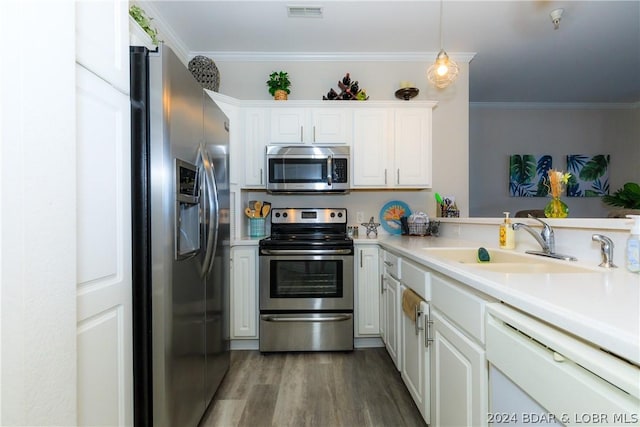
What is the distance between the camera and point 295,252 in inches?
93.1

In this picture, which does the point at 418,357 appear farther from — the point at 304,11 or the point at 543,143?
the point at 543,143

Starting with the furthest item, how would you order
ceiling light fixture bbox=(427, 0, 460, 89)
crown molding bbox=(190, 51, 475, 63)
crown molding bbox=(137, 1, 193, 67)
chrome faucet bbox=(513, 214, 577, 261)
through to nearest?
1. crown molding bbox=(190, 51, 475, 63)
2. crown molding bbox=(137, 1, 193, 67)
3. ceiling light fixture bbox=(427, 0, 460, 89)
4. chrome faucet bbox=(513, 214, 577, 261)

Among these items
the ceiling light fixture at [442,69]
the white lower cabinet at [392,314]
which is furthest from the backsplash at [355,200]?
the ceiling light fixture at [442,69]

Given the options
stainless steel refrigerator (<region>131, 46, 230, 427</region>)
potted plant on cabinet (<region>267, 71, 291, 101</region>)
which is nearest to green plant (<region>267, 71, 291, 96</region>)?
potted plant on cabinet (<region>267, 71, 291, 101</region>)

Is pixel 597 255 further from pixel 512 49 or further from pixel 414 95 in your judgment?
pixel 512 49

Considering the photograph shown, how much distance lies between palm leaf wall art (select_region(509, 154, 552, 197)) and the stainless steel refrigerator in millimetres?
4621

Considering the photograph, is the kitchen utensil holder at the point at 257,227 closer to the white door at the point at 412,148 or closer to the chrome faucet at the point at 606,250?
the white door at the point at 412,148

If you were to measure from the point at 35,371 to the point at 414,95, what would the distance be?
3.14 meters

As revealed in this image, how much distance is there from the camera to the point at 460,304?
42.4 inches

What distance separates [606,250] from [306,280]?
1808 millimetres

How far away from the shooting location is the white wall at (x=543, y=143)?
4.45 m

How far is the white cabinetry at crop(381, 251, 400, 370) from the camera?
195 centimetres

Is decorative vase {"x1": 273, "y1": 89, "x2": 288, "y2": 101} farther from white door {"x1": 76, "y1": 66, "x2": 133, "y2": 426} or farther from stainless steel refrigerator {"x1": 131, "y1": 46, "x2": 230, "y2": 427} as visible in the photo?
white door {"x1": 76, "y1": 66, "x2": 133, "y2": 426}

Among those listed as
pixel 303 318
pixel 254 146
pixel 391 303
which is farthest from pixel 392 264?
pixel 254 146
